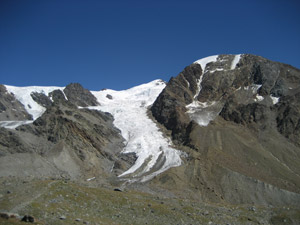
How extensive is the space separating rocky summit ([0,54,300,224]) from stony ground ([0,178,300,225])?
0.56 ft

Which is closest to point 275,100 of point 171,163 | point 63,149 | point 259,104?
point 259,104

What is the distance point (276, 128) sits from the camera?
6029 inches

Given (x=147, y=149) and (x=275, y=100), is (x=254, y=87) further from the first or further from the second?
(x=147, y=149)

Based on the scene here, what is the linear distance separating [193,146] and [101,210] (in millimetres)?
98117

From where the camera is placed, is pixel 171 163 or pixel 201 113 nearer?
pixel 171 163

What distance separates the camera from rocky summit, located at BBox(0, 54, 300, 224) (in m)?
45.7

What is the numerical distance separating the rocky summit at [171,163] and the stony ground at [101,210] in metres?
0.17

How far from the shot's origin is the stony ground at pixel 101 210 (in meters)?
34.9

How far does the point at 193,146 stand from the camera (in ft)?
451

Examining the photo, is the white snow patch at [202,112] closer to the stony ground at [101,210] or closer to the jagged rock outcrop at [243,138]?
the jagged rock outcrop at [243,138]

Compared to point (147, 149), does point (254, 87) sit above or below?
above

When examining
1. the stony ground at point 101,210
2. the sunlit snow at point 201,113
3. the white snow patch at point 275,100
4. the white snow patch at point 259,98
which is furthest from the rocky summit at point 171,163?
the sunlit snow at point 201,113

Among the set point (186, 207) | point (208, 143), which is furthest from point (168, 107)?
point (186, 207)

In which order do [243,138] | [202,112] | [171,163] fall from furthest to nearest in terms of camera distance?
[202,112] → [243,138] → [171,163]
